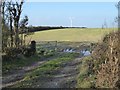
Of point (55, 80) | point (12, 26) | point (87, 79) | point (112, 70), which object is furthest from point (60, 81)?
point (12, 26)

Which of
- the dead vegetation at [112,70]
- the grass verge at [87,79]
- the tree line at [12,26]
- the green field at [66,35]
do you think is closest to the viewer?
the dead vegetation at [112,70]

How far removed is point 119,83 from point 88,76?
261cm

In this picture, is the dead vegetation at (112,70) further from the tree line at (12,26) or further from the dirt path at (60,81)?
the tree line at (12,26)

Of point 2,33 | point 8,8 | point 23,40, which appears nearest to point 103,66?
point 2,33

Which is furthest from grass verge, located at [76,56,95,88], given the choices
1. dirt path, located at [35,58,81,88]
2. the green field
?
the green field

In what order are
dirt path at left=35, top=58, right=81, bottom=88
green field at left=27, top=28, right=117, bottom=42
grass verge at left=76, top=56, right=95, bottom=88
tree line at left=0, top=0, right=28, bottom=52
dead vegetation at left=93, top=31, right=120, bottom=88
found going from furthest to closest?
green field at left=27, top=28, right=117, bottom=42 < tree line at left=0, top=0, right=28, bottom=52 < dirt path at left=35, top=58, right=81, bottom=88 < grass verge at left=76, top=56, right=95, bottom=88 < dead vegetation at left=93, top=31, right=120, bottom=88

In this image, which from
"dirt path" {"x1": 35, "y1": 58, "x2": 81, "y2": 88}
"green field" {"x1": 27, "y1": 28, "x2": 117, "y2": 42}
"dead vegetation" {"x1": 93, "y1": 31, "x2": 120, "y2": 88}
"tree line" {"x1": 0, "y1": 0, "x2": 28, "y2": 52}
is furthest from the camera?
"green field" {"x1": 27, "y1": 28, "x2": 117, "y2": 42}

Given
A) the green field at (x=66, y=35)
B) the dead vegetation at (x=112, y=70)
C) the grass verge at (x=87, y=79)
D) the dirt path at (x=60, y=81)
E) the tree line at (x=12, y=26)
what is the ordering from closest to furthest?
the dead vegetation at (x=112, y=70)
the grass verge at (x=87, y=79)
the dirt path at (x=60, y=81)
the tree line at (x=12, y=26)
the green field at (x=66, y=35)

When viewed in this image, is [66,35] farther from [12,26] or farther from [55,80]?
[55,80]

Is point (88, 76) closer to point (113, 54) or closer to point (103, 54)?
point (103, 54)

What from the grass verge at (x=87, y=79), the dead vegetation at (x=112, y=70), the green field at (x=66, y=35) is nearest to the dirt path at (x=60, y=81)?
the grass verge at (x=87, y=79)

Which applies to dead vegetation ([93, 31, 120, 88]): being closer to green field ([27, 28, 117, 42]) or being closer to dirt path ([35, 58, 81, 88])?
dirt path ([35, 58, 81, 88])

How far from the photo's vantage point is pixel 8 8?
23.7m

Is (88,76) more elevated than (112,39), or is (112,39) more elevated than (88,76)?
(112,39)
